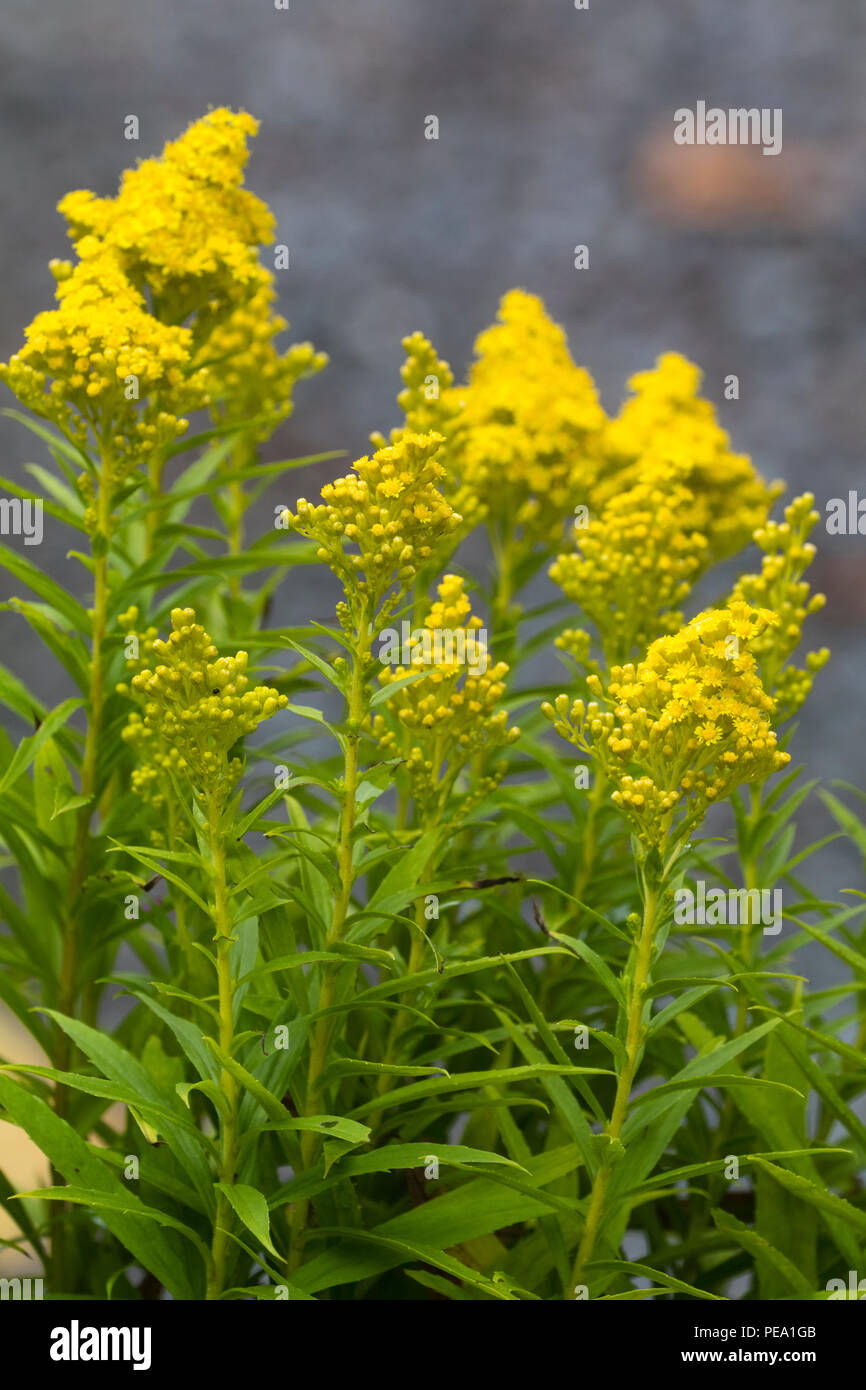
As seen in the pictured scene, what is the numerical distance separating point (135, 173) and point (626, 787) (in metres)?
1.19

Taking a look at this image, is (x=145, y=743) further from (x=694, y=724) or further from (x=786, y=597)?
(x=786, y=597)

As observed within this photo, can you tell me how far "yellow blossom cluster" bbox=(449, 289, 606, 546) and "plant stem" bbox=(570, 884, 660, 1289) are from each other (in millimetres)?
966

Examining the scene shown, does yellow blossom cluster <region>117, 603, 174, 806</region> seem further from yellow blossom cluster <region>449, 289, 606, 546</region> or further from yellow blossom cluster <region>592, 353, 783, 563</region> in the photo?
yellow blossom cluster <region>592, 353, 783, 563</region>

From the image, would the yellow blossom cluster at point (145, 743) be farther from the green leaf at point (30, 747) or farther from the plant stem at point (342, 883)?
the plant stem at point (342, 883)

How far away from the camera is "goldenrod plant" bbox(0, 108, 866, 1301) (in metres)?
1.20

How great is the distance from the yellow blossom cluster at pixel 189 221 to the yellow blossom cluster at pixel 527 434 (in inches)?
17.1

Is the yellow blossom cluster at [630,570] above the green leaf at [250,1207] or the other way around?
above

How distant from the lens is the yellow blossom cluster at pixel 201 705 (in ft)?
3.76

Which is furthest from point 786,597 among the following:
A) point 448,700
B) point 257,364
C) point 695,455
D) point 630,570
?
point 257,364

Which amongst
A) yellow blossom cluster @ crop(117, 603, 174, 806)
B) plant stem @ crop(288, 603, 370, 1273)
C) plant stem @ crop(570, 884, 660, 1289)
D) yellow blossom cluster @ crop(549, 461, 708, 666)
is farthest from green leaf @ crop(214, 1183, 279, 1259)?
yellow blossom cluster @ crop(549, 461, 708, 666)

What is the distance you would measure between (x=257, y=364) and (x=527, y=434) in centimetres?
49

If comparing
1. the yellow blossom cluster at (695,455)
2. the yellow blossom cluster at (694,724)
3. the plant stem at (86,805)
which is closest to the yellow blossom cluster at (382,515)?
the yellow blossom cluster at (694,724)

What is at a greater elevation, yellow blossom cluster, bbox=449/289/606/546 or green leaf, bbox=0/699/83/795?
yellow blossom cluster, bbox=449/289/606/546
